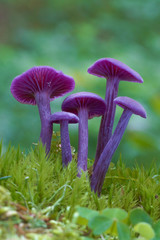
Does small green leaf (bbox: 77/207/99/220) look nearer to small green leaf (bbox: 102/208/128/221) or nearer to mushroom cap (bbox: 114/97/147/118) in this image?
small green leaf (bbox: 102/208/128/221)

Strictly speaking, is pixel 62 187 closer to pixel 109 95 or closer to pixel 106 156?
pixel 106 156

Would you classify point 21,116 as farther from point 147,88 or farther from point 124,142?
point 147,88

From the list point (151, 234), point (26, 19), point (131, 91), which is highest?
point (26, 19)

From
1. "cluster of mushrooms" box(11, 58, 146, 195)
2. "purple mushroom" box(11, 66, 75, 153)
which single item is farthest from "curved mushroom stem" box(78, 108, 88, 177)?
"purple mushroom" box(11, 66, 75, 153)

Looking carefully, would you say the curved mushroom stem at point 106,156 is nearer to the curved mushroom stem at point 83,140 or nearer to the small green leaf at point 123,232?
the curved mushroom stem at point 83,140

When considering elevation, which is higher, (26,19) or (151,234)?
(26,19)

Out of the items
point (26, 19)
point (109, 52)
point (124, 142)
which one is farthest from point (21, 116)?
point (26, 19)

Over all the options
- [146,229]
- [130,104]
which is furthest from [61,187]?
[130,104]
